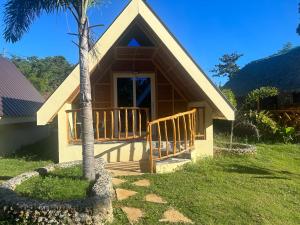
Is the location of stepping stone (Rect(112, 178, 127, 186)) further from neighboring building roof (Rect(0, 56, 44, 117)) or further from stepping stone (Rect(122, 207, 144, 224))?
neighboring building roof (Rect(0, 56, 44, 117))

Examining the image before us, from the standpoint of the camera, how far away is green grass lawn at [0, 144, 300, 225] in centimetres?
662

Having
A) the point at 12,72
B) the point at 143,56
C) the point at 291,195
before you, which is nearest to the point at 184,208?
the point at 291,195

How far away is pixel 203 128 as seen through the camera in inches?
484

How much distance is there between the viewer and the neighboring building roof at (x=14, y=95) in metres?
14.8

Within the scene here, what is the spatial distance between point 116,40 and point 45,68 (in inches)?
1945

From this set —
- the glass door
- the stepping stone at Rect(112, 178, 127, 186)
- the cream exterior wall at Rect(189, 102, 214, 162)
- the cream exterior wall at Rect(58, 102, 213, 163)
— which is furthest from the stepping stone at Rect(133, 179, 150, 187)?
the glass door

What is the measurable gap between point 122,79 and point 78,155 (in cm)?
447

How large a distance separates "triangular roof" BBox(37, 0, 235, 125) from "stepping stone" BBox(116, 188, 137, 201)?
13.4 feet

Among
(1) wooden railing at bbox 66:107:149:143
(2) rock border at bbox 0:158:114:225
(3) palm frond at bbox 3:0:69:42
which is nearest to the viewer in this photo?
(2) rock border at bbox 0:158:114:225

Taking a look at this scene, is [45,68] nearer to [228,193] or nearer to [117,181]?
[117,181]

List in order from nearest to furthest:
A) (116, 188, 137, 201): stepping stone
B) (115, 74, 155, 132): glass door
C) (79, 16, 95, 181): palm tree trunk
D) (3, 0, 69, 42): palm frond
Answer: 1. (116, 188, 137, 201): stepping stone
2. (79, 16, 95, 181): palm tree trunk
3. (3, 0, 69, 42): palm frond
4. (115, 74, 155, 132): glass door

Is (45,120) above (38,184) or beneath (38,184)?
above

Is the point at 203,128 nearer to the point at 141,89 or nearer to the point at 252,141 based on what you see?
the point at 141,89

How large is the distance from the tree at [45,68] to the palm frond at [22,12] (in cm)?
3723
